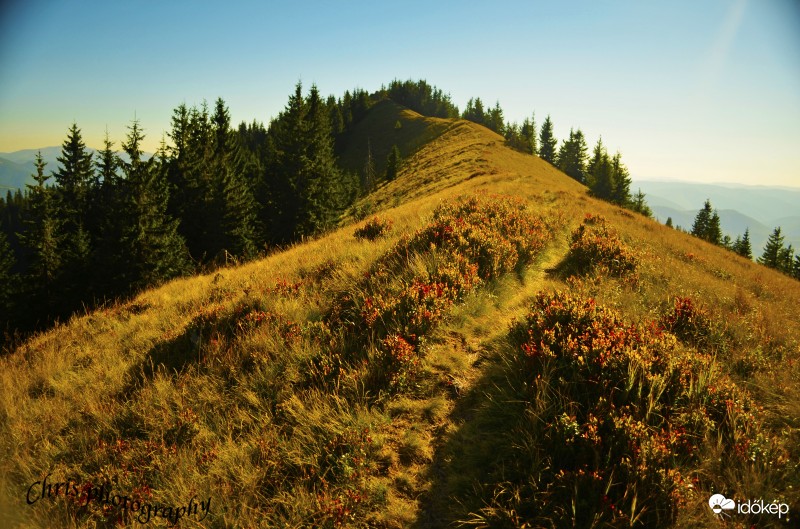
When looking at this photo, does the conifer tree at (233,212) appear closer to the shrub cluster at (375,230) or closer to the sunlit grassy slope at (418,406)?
the shrub cluster at (375,230)

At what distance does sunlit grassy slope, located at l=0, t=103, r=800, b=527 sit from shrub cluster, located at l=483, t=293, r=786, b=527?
0.07ft

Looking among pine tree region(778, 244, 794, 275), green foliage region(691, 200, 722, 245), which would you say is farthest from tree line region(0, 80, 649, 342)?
pine tree region(778, 244, 794, 275)

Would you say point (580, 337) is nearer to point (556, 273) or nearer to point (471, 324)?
point (471, 324)

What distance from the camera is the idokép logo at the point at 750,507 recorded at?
9.27 feet

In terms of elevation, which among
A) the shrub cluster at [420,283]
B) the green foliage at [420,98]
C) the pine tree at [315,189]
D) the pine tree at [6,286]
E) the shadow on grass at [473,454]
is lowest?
the pine tree at [6,286]

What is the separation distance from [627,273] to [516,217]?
3388 mm

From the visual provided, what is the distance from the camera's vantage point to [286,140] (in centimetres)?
3709

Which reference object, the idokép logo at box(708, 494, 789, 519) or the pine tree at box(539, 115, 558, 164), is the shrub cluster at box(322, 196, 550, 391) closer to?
the idokép logo at box(708, 494, 789, 519)

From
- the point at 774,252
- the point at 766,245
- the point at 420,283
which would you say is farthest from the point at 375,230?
the point at 774,252

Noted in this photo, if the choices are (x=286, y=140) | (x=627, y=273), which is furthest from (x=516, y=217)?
(x=286, y=140)

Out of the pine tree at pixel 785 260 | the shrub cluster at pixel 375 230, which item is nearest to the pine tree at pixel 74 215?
the shrub cluster at pixel 375 230

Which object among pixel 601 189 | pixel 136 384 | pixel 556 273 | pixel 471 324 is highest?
pixel 601 189

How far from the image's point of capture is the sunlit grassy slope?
3.16 meters

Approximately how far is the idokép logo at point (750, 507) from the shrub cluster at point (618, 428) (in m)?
0.15
